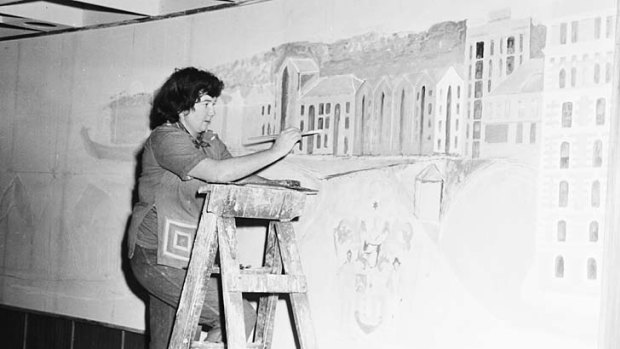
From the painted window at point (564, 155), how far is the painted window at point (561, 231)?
20 cm

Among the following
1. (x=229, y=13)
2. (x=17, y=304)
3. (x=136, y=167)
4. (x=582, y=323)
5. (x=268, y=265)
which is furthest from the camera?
(x=17, y=304)

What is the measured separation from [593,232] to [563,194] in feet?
0.56

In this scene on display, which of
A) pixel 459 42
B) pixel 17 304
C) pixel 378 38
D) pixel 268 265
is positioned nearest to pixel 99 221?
pixel 17 304

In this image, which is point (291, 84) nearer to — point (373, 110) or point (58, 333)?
point (373, 110)

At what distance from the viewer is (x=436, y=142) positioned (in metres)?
3.88

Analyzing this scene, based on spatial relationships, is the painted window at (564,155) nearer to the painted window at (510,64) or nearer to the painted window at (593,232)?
the painted window at (593,232)

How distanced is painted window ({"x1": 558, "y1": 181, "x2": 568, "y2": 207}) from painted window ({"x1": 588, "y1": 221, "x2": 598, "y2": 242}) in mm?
119

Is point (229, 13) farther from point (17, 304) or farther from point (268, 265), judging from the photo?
point (17, 304)

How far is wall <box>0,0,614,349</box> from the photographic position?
3.63 m

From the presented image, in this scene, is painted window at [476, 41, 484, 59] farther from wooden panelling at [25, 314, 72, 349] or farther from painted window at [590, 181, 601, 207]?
wooden panelling at [25, 314, 72, 349]

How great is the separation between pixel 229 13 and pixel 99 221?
1442mm

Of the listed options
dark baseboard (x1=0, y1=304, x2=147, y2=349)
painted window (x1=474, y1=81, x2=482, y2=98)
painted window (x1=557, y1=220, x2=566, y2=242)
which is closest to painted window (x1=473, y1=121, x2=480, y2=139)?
painted window (x1=474, y1=81, x2=482, y2=98)

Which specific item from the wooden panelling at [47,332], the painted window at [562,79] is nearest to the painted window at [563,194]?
the painted window at [562,79]

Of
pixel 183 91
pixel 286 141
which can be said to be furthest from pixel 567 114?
pixel 183 91
